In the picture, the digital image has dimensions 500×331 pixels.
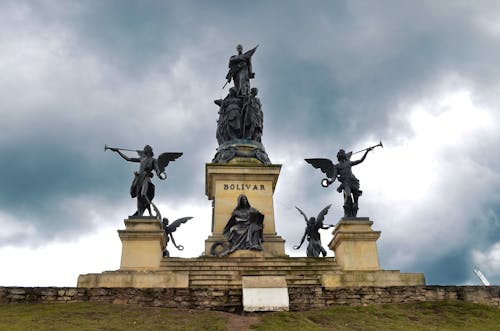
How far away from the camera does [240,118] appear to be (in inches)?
939

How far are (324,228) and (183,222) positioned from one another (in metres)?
5.49

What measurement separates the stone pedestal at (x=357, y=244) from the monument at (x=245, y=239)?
0.03 m

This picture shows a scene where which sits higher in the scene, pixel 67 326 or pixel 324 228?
pixel 324 228

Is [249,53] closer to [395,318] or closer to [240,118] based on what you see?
[240,118]

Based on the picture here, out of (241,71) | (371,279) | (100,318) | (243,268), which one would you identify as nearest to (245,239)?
(243,268)

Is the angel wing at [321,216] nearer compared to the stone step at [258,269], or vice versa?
the stone step at [258,269]

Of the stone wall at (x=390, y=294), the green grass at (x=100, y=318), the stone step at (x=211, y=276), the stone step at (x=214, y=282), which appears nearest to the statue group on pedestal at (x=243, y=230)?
the stone step at (x=211, y=276)

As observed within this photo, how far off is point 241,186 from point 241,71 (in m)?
6.54

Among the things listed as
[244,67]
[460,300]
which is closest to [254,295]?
[460,300]

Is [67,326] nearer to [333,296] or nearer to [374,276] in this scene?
[333,296]

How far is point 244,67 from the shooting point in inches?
997

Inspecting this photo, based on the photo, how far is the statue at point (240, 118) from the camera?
75.3 feet

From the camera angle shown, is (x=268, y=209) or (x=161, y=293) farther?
(x=268, y=209)

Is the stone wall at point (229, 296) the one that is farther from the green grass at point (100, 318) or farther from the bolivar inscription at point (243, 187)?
the bolivar inscription at point (243, 187)
